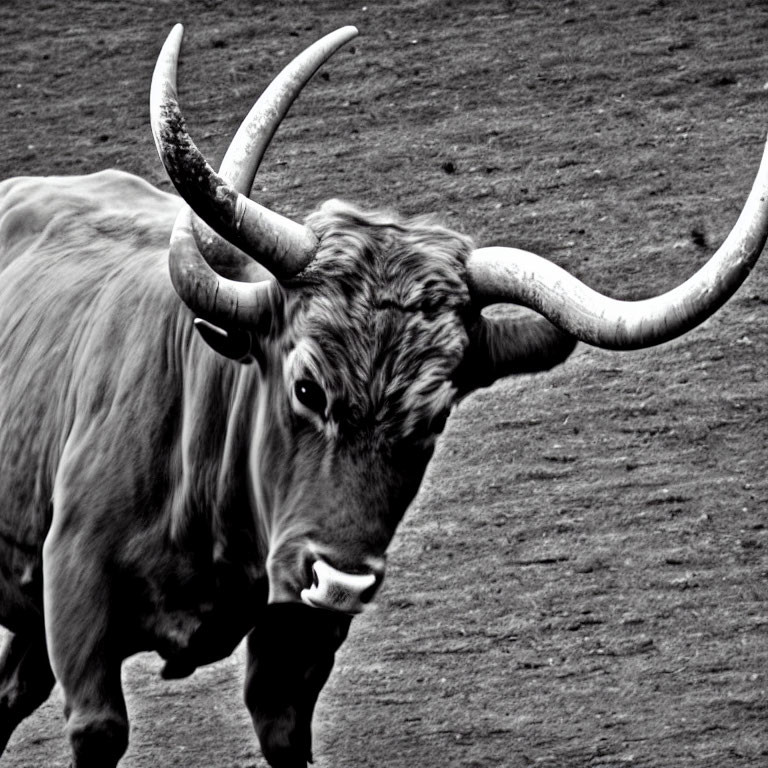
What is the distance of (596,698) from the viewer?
611 centimetres

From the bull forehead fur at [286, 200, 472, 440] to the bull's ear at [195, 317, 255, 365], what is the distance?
12 centimetres

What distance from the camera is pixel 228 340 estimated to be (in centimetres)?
304

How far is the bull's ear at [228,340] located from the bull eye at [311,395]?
0.62ft

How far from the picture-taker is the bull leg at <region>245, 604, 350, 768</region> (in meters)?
3.55

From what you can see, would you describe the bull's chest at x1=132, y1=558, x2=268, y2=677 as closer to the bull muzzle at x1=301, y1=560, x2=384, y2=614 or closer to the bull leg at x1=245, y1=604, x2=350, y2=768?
the bull leg at x1=245, y1=604, x2=350, y2=768

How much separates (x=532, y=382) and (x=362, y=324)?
14.5 ft

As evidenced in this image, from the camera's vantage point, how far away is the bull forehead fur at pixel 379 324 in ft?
9.42

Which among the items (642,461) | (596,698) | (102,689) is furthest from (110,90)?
(102,689)

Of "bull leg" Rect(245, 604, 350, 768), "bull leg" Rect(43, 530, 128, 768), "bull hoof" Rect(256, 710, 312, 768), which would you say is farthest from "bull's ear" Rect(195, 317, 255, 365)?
"bull hoof" Rect(256, 710, 312, 768)

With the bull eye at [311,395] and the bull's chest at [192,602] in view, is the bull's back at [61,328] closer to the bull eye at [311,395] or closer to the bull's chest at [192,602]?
the bull's chest at [192,602]

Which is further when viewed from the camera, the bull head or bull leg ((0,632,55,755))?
bull leg ((0,632,55,755))

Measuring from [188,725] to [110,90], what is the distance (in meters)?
3.99

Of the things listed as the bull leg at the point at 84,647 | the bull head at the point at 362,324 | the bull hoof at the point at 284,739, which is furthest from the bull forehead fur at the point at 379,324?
the bull hoof at the point at 284,739

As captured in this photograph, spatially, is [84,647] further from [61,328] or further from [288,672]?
[61,328]
